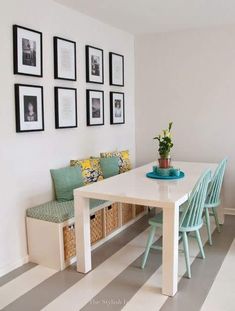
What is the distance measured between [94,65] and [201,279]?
98.2 inches

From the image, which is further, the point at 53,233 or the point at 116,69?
the point at 116,69

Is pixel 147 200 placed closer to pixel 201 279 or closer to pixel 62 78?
pixel 201 279

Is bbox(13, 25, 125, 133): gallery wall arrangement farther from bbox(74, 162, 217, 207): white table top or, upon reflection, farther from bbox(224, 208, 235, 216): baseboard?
bbox(224, 208, 235, 216): baseboard

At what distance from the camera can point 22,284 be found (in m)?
2.65

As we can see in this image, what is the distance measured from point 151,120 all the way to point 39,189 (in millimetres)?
2112

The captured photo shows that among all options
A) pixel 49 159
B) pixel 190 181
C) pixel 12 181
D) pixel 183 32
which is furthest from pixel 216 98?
pixel 12 181

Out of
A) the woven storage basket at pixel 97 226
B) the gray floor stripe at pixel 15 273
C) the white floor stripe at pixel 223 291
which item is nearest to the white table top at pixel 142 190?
the woven storage basket at pixel 97 226

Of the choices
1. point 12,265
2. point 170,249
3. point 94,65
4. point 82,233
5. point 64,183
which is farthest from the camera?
point 94,65

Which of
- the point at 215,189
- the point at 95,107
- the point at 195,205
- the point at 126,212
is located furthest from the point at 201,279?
the point at 95,107

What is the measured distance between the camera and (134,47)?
4.71 m

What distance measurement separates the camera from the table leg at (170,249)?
2.41m

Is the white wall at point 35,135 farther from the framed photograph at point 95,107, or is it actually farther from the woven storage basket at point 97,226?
the woven storage basket at point 97,226

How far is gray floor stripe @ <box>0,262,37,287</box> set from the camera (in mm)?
2727

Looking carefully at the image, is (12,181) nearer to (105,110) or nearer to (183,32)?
(105,110)
